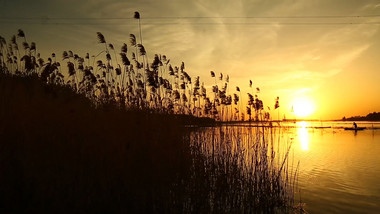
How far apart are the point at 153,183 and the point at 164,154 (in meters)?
1.04

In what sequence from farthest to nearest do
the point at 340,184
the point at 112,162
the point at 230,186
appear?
the point at 340,184 → the point at 230,186 → the point at 112,162

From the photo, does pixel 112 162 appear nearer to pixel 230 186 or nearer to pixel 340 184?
pixel 230 186

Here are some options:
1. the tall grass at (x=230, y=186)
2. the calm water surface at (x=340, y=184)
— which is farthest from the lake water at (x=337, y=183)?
the tall grass at (x=230, y=186)

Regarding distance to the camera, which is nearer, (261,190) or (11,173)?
(11,173)

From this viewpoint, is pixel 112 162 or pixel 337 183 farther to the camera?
pixel 337 183

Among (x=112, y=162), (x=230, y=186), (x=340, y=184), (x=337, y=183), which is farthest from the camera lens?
(x=337, y=183)

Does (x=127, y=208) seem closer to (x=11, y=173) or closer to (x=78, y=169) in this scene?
(x=78, y=169)

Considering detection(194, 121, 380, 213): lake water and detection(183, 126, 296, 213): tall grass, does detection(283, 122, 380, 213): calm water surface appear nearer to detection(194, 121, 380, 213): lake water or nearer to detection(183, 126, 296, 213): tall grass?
detection(194, 121, 380, 213): lake water

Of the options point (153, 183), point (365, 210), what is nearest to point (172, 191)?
point (153, 183)

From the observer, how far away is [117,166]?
181 inches

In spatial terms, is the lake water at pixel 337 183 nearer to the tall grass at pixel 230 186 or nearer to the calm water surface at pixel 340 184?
the calm water surface at pixel 340 184

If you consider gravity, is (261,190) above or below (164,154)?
below

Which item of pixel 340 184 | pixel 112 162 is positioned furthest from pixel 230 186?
pixel 340 184

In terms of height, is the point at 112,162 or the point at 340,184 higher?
the point at 112,162
